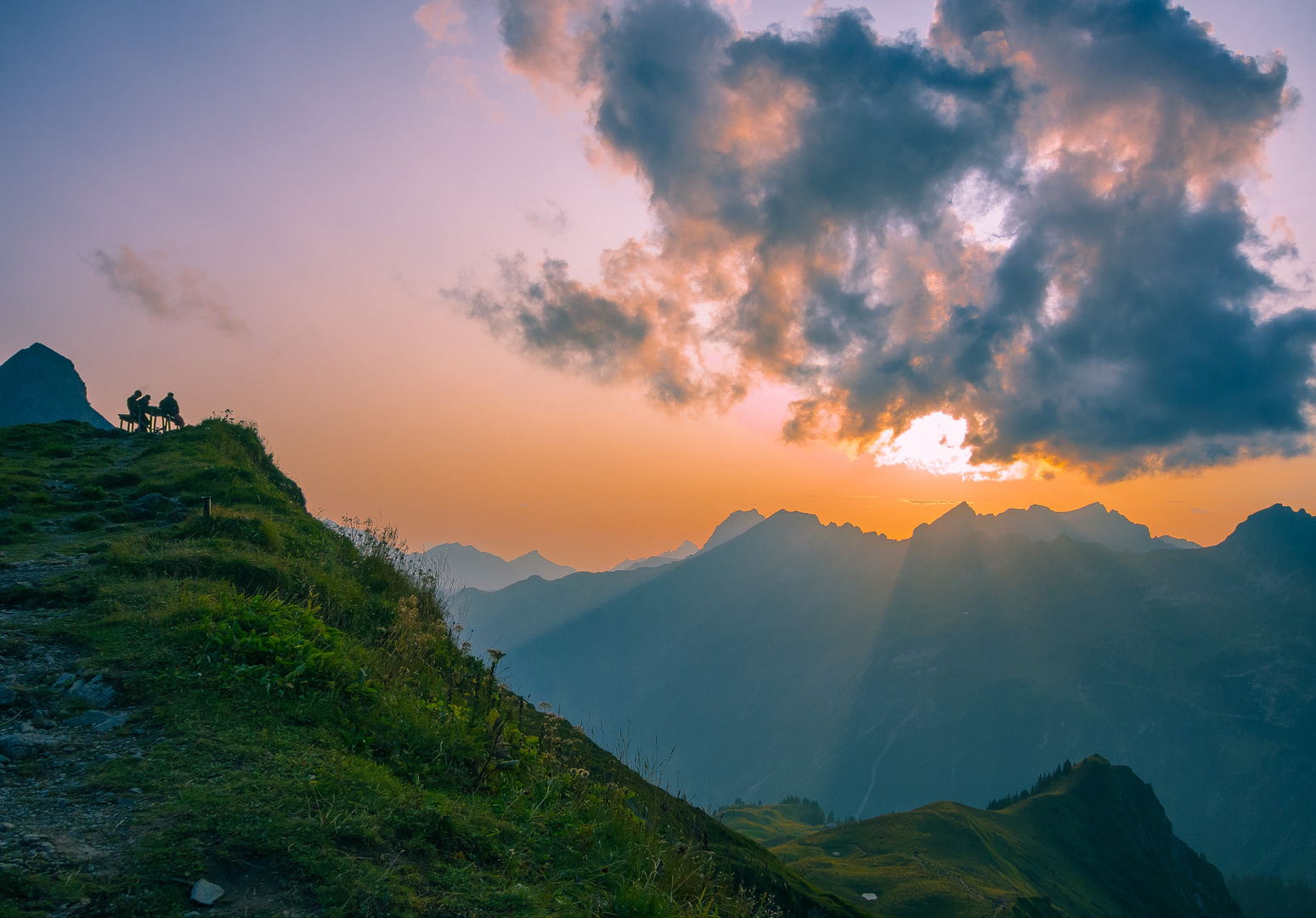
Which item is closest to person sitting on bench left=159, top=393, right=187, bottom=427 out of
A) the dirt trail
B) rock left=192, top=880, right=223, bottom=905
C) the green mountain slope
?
the dirt trail

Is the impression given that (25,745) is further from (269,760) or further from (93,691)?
(269,760)

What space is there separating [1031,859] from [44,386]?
225 meters

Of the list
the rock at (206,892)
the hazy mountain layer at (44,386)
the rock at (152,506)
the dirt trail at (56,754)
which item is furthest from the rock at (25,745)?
the hazy mountain layer at (44,386)

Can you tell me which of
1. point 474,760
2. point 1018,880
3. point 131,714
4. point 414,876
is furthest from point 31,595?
point 1018,880

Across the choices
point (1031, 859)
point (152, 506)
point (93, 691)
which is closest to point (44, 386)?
point (152, 506)

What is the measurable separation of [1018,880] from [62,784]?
480 ft

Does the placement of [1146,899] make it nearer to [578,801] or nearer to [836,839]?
[836,839]

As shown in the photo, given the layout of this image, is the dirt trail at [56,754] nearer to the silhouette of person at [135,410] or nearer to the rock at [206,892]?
the rock at [206,892]

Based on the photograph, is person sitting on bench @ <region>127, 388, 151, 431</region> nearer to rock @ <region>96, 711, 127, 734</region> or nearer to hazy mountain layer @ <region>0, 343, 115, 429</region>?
rock @ <region>96, 711, 127, 734</region>

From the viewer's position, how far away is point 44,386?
128000 mm

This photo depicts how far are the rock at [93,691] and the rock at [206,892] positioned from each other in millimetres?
3434

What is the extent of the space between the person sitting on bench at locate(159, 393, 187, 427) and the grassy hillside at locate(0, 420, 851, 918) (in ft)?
68.8

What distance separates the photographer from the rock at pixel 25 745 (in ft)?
19.4

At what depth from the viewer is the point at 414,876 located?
5289 millimetres
